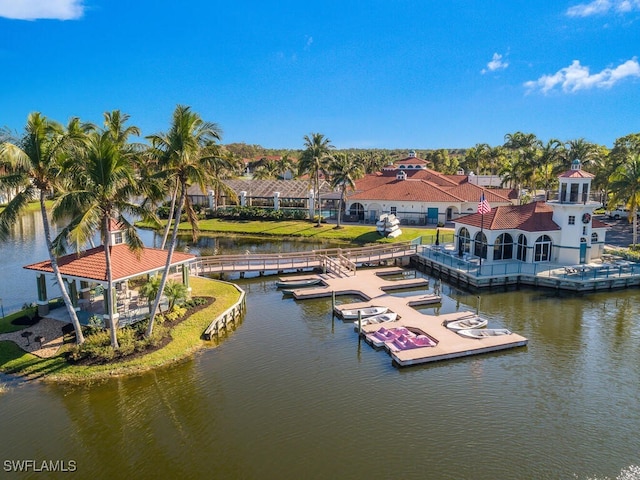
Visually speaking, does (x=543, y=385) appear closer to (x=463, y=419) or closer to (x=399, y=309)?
(x=463, y=419)

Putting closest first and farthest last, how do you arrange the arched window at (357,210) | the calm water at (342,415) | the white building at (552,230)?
the calm water at (342,415) < the white building at (552,230) < the arched window at (357,210)

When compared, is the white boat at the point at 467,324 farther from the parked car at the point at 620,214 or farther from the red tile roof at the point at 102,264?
the parked car at the point at 620,214

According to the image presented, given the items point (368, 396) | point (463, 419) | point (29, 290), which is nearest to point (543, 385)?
point (463, 419)

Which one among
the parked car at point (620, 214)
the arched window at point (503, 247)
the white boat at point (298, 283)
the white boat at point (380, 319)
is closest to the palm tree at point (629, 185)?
the arched window at point (503, 247)

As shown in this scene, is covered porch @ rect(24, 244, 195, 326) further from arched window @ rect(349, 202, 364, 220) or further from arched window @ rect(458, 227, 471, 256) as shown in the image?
arched window @ rect(349, 202, 364, 220)

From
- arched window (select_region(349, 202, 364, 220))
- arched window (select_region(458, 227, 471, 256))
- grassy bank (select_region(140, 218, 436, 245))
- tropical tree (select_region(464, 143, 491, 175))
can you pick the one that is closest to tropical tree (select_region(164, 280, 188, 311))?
arched window (select_region(458, 227, 471, 256))

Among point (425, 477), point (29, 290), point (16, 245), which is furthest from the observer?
point (16, 245)
